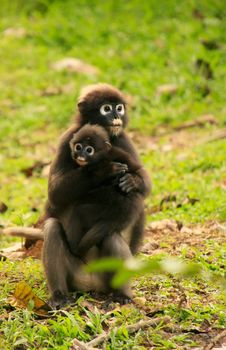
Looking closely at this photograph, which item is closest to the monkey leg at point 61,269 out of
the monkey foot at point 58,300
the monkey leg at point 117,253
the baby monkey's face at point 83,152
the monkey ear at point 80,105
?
the monkey foot at point 58,300

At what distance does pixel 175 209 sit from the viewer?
7.84 m

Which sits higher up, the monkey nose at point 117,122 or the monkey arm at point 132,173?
the monkey nose at point 117,122

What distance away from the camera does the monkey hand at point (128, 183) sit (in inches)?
211

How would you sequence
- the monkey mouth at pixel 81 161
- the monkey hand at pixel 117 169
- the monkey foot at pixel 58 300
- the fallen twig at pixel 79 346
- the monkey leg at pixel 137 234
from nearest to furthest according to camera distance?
the fallen twig at pixel 79 346 → the monkey foot at pixel 58 300 → the monkey mouth at pixel 81 161 → the monkey hand at pixel 117 169 → the monkey leg at pixel 137 234

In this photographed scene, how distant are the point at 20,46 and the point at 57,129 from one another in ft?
10.3

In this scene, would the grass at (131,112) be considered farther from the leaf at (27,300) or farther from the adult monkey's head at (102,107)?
the adult monkey's head at (102,107)

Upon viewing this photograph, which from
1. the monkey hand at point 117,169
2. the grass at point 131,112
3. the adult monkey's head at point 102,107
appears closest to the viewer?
the grass at point 131,112

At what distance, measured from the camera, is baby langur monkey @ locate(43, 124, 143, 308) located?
5.18 meters

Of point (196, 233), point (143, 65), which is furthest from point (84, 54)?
point (196, 233)

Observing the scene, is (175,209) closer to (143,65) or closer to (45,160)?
(45,160)

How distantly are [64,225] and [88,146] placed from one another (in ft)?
2.01

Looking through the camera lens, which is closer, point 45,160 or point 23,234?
point 23,234

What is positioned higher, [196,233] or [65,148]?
[65,148]

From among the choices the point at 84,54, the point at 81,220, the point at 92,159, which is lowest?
the point at 81,220
